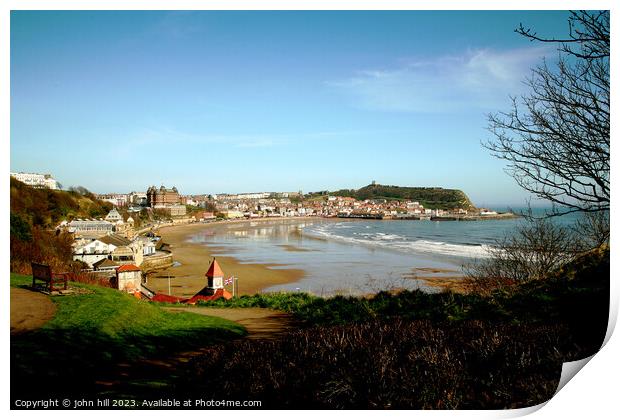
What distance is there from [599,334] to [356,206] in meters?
37.9

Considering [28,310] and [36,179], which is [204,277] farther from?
[28,310]

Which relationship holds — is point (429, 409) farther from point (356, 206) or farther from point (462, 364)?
point (356, 206)

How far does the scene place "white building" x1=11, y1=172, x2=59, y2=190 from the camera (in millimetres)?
4989

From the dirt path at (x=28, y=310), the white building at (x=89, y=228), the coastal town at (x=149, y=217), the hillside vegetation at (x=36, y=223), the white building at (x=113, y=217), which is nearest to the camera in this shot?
the dirt path at (x=28, y=310)

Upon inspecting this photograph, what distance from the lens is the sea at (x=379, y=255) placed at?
13.5m

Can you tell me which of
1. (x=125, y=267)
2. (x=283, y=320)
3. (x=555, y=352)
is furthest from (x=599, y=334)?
(x=125, y=267)

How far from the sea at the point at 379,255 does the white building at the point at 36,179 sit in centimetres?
663

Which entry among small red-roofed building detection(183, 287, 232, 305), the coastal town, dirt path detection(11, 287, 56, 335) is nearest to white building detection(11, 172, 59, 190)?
the coastal town

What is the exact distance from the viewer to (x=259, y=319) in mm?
5789

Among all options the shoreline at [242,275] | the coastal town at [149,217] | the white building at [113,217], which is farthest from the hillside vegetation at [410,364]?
the white building at [113,217]

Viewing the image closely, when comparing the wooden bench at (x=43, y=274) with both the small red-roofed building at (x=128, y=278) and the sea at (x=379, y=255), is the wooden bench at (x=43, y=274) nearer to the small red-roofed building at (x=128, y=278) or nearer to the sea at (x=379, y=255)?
the small red-roofed building at (x=128, y=278)

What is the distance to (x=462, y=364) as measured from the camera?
2.61 metres

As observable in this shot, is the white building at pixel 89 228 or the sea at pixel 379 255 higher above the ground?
the white building at pixel 89 228

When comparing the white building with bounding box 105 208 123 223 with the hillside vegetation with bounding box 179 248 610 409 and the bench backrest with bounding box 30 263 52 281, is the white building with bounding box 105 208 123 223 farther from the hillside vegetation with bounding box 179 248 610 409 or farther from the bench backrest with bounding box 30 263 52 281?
the hillside vegetation with bounding box 179 248 610 409
